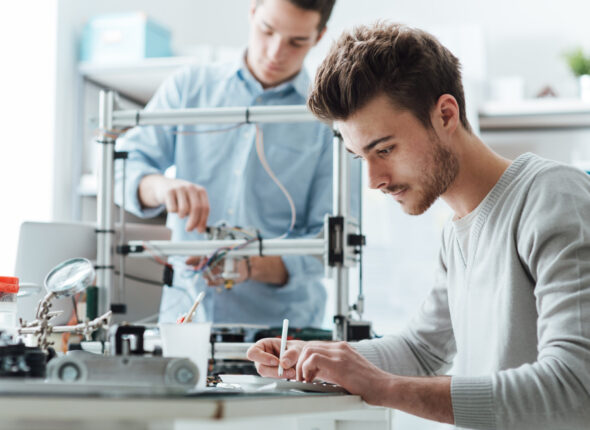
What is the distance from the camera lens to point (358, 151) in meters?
1.24

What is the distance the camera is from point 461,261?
4.24ft

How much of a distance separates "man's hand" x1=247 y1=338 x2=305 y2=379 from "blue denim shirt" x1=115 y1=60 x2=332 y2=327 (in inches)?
28.7

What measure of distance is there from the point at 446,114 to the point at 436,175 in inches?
4.5

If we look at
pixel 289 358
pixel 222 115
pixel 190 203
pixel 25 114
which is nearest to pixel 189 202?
pixel 190 203

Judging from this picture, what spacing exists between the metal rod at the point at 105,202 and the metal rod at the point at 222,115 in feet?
0.20

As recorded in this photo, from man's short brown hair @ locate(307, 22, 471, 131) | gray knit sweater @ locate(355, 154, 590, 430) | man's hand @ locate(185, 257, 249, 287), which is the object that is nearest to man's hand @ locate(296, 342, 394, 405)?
gray knit sweater @ locate(355, 154, 590, 430)

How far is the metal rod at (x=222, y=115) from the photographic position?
5.65 feet

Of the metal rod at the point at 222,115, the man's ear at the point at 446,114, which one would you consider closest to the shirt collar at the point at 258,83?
the metal rod at the point at 222,115

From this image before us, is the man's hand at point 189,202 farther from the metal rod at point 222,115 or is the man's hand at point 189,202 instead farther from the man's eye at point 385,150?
the man's eye at point 385,150

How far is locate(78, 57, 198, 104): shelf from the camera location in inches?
114

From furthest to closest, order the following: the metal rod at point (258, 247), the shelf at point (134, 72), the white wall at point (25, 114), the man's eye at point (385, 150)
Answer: the shelf at point (134, 72) → the white wall at point (25, 114) → the metal rod at point (258, 247) → the man's eye at point (385, 150)

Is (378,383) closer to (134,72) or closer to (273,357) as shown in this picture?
(273,357)

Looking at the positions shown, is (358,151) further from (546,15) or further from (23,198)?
(546,15)

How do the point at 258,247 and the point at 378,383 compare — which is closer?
the point at 378,383
